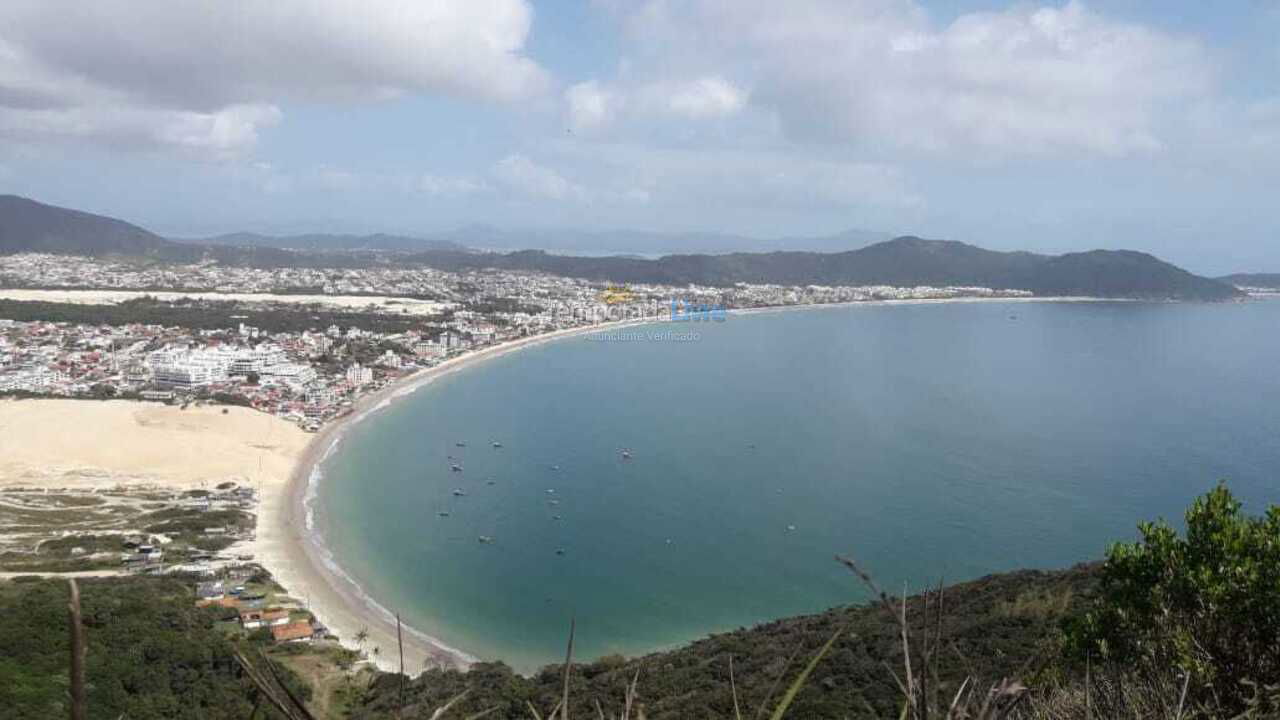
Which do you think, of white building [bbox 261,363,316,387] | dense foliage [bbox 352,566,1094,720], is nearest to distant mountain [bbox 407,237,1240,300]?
white building [bbox 261,363,316,387]

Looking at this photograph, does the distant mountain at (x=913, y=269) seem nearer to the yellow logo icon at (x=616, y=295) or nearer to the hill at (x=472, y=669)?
the yellow logo icon at (x=616, y=295)

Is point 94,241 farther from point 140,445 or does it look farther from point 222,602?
point 222,602

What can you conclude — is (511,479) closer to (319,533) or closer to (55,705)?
(319,533)

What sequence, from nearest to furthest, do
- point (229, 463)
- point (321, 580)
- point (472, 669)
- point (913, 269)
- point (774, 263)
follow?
point (472, 669)
point (321, 580)
point (229, 463)
point (913, 269)
point (774, 263)

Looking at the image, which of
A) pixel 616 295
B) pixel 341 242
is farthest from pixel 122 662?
pixel 341 242

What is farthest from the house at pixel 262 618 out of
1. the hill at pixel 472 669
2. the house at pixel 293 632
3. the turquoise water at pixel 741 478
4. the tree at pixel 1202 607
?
the tree at pixel 1202 607
